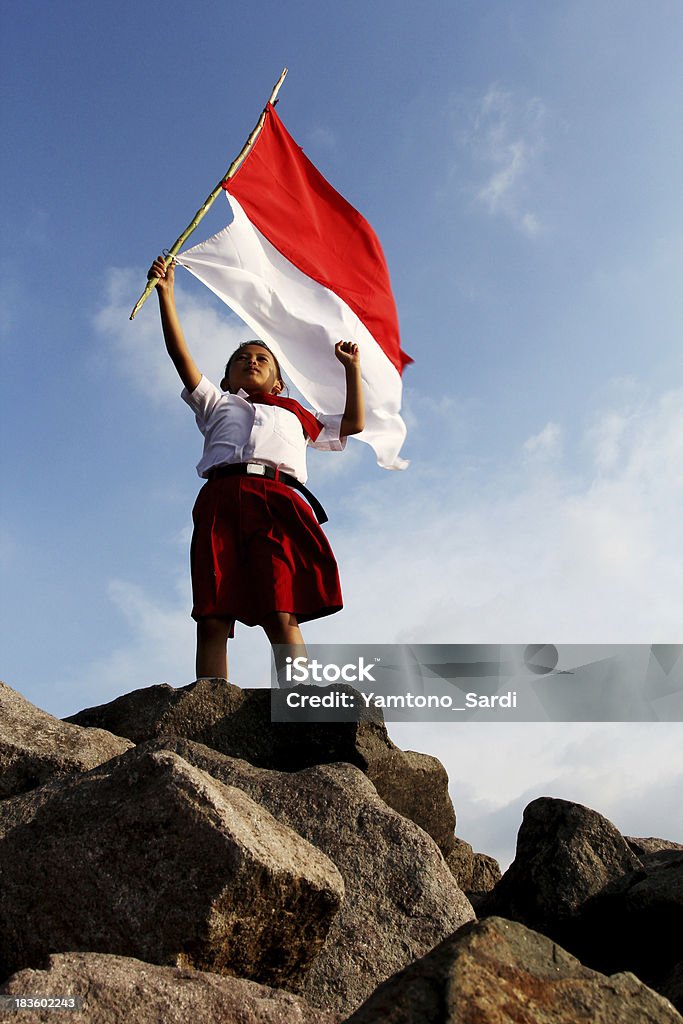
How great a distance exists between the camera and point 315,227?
321 inches

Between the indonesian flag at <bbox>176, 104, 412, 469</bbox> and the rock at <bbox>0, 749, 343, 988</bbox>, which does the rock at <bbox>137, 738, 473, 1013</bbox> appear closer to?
the rock at <bbox>0, 749, 343, 988</bbox>

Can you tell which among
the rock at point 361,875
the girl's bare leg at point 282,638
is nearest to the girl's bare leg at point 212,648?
the girl's bare leg at point 282,638

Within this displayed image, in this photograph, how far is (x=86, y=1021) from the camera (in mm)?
2408

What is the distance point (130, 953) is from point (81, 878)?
29 cm

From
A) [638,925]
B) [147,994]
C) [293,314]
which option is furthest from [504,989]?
[293,314]

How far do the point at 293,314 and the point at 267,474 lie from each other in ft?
5.51

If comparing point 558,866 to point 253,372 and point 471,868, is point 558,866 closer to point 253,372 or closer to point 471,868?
point 471,868

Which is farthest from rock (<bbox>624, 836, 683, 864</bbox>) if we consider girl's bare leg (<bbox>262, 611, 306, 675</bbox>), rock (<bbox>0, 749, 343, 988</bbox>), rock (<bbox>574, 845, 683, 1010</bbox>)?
rock (<bbox>0, 749, 343, 988</bbox>)

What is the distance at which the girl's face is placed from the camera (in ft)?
22.4

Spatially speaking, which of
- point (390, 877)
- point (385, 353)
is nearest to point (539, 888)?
point (390, 877)

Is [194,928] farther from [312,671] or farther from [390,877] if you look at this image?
[312,671]

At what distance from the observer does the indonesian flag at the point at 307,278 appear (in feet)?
23.6

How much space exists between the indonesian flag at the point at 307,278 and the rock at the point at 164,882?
14.4 ft

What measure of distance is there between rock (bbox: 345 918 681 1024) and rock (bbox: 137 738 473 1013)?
120cm
